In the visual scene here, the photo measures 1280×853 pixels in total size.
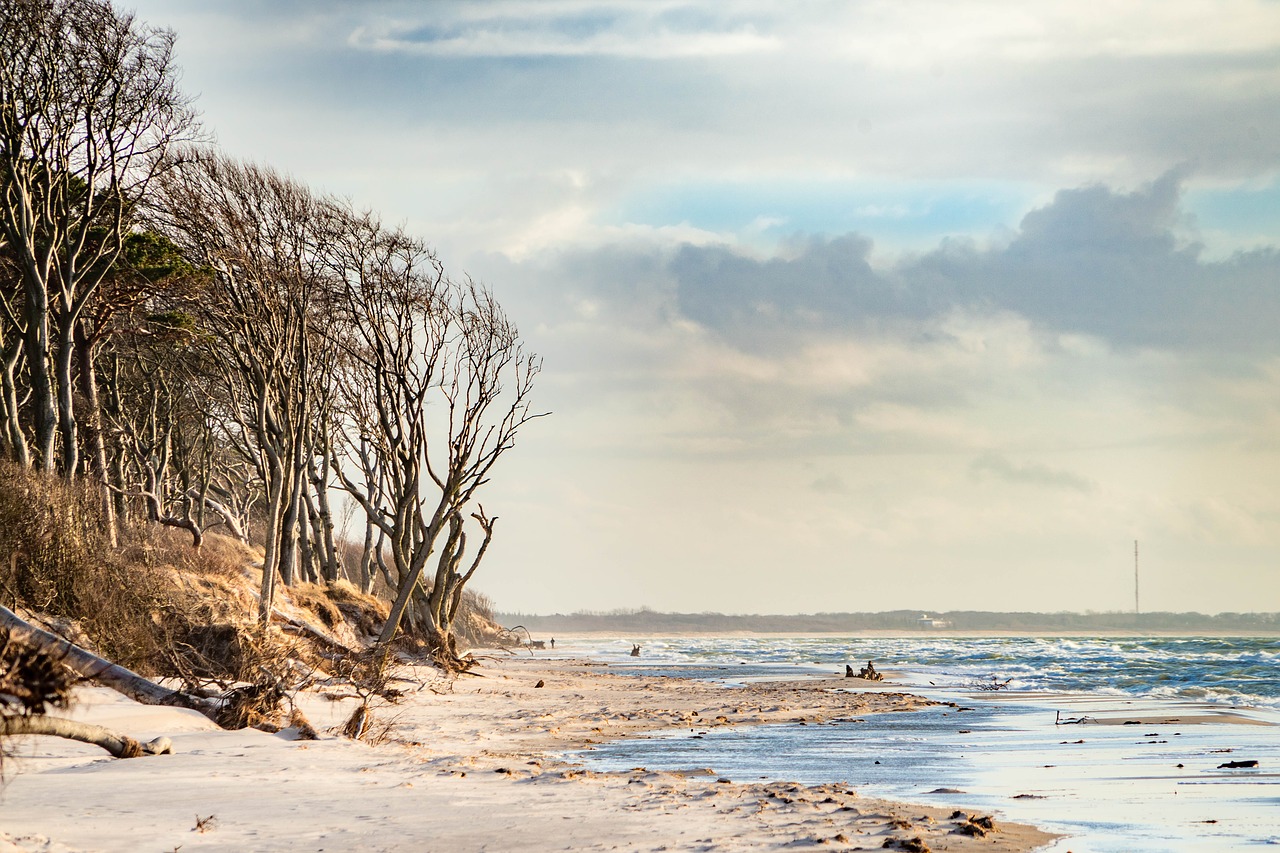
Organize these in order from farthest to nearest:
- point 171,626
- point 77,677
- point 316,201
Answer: point 316,201 < point 171,626 < point 77,677

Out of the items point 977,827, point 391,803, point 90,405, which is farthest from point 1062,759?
point 90,405

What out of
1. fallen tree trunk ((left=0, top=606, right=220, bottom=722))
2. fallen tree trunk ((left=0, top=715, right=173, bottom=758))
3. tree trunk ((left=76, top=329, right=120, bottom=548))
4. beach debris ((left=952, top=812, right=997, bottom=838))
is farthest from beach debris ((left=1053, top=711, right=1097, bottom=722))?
tree trunk ((left=76, top=329, right=120, bottom=548))

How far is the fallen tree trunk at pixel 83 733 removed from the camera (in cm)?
619

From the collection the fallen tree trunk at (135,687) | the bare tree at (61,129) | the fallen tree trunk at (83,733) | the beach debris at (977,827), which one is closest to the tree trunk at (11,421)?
the bare tree at (61,129)

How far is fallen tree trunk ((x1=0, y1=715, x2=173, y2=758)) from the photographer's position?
6188mm

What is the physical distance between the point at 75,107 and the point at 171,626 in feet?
41.5

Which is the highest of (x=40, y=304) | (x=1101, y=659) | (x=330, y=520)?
(x=40, y=304)

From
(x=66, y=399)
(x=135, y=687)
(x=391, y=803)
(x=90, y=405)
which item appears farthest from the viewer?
(x=90, y=405)

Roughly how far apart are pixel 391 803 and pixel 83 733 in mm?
2304

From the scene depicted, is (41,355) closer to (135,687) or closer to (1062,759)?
(135,687)

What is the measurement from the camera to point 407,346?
2903 centimetres

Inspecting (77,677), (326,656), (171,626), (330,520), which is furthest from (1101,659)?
(77,677)

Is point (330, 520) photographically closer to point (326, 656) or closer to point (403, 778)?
point (326, 656)

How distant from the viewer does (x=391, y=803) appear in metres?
8.95
